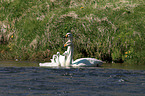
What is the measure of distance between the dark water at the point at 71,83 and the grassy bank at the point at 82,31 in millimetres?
4358

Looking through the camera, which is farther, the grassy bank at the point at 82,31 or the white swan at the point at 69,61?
the grassy bank at the point at 82,31

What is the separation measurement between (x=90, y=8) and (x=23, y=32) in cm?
505

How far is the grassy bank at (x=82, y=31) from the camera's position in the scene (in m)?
18.2

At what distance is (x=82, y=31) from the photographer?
65.6 feet

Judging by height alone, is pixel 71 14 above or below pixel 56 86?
above

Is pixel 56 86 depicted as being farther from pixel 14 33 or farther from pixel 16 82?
pixel 14 33

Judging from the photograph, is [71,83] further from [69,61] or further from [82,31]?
[82,31]

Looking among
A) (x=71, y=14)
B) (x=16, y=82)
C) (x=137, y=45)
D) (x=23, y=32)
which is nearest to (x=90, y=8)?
(x=71, y=14)

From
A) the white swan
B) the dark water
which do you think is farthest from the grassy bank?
the dark water

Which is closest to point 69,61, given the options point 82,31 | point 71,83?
point 82,31

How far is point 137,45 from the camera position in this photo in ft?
58.6

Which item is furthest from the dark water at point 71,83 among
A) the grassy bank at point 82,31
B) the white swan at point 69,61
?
the grassy bank at point 82,31

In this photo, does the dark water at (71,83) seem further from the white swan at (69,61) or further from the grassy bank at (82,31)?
the grassy bank at (82,31)

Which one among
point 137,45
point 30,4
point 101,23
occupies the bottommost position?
point 137,45
